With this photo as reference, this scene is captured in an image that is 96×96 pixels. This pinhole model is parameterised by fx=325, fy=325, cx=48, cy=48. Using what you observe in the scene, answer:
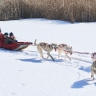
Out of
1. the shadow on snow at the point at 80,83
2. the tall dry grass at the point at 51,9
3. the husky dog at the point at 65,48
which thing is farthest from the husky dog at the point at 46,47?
the tall dry grass at the point at 51,9

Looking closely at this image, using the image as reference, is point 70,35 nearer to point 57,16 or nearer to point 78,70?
point 57,16

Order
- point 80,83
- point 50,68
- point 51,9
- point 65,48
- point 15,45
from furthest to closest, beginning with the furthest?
1. point 51,9
2. point 15,45
3. point 65,48
4. point 50,68
5. point 80,83

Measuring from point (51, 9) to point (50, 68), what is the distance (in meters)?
6.14

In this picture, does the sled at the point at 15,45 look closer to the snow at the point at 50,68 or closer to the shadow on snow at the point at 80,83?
the snow at the point at 50,68

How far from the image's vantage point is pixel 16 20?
12836 millimetres

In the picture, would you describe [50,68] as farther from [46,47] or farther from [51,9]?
[51,9]

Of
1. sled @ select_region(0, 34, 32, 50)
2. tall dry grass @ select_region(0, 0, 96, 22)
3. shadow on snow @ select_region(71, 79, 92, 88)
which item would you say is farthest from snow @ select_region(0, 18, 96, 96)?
tall dry grass @ select_region(0, 0, 96, 22)

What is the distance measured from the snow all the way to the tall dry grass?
86 centimetres

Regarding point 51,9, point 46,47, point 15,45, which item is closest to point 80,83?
point 46,47

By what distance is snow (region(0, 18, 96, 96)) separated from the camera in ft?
17.1

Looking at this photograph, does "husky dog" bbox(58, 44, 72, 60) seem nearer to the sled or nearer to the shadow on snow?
the sled

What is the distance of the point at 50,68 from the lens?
21.6 feet

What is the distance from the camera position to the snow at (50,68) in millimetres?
5199

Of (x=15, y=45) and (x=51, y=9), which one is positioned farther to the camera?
(x=51, y=9)
